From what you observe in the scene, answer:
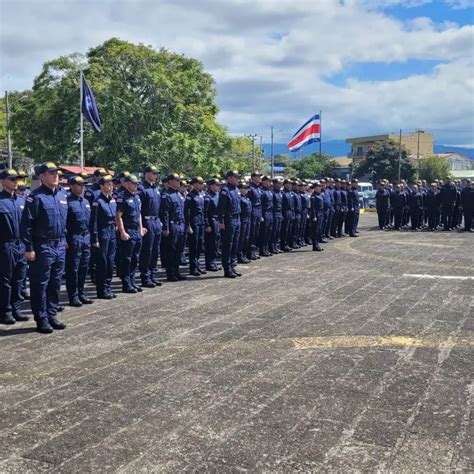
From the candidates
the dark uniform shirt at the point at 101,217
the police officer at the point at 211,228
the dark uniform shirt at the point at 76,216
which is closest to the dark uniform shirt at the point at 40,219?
the dark uniform shirt at the point at 76,216

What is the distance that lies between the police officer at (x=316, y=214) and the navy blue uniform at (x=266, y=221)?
1.60 m

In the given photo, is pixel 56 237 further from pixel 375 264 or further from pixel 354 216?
pixel 354 216

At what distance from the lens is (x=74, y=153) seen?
28500 mm

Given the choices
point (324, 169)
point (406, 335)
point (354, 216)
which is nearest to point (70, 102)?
point (354, 216)

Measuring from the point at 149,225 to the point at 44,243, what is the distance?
2.88m

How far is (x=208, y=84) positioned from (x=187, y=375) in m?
27.8

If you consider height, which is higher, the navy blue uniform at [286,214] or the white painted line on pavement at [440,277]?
the navy blue uniform at [286,214]

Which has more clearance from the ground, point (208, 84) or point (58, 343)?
point (208, 84)

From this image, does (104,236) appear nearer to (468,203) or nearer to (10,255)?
(10,255)

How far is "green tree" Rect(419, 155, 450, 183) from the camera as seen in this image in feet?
206

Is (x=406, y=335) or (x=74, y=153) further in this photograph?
(x=74, y=153)

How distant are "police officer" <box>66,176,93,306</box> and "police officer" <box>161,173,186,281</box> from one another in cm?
200

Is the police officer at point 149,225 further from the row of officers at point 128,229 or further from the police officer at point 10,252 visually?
the police officer at point 10,252

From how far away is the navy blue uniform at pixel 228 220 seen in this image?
395 inches
